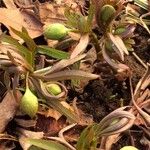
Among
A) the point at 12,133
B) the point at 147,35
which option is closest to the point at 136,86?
the point at 147,35

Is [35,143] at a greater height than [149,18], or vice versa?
[149,18]

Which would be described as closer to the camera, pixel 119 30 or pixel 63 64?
pixel 63 64

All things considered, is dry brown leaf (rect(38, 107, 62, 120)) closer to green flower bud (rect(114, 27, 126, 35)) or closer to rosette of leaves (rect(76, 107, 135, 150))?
rosette of leaves (rect(76, 107, 135, 150))

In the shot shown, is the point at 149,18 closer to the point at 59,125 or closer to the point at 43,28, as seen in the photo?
the point at 43,28

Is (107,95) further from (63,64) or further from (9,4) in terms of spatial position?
(9,4)

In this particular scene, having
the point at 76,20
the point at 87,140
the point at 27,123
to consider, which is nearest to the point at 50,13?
the point at 76,20

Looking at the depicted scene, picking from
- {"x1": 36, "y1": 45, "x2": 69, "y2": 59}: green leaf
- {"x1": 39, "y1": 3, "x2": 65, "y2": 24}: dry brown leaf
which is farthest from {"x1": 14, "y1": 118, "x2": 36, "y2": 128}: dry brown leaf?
{"x1": 39, "y1": 3, "x2": 65, "y2": 24}: dry brown leaf
